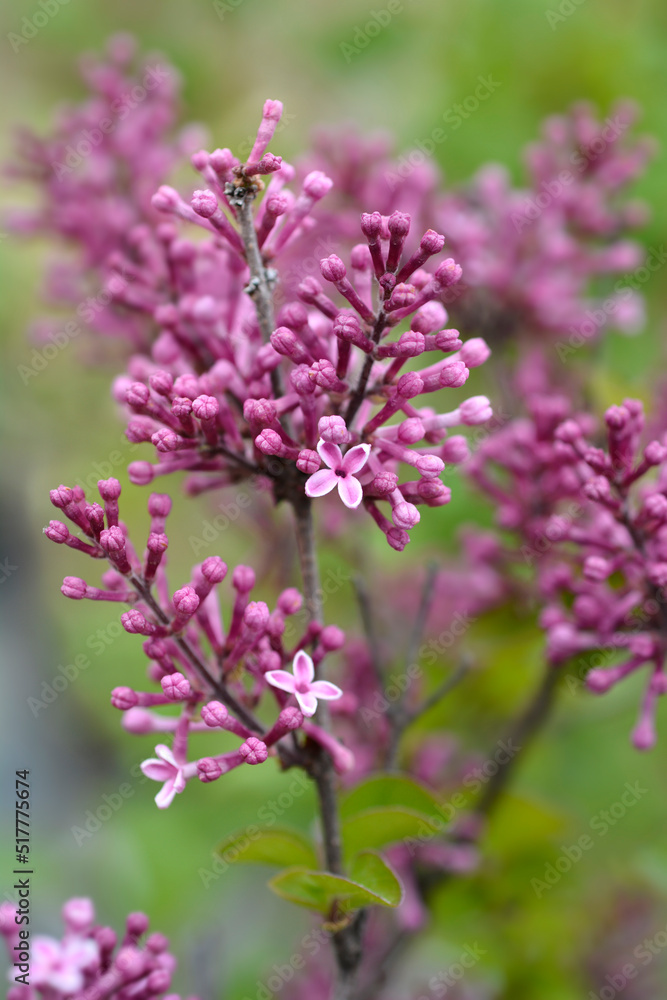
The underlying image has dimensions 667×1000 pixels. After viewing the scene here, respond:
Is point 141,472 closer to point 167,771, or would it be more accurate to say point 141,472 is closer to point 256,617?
point 256,617

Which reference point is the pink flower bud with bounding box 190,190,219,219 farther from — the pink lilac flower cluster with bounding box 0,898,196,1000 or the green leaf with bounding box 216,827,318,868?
the pink lilac flower cluster with bounding box 0,898,196,1000

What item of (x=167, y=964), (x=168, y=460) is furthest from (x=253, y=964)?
(x=168, y=460)
